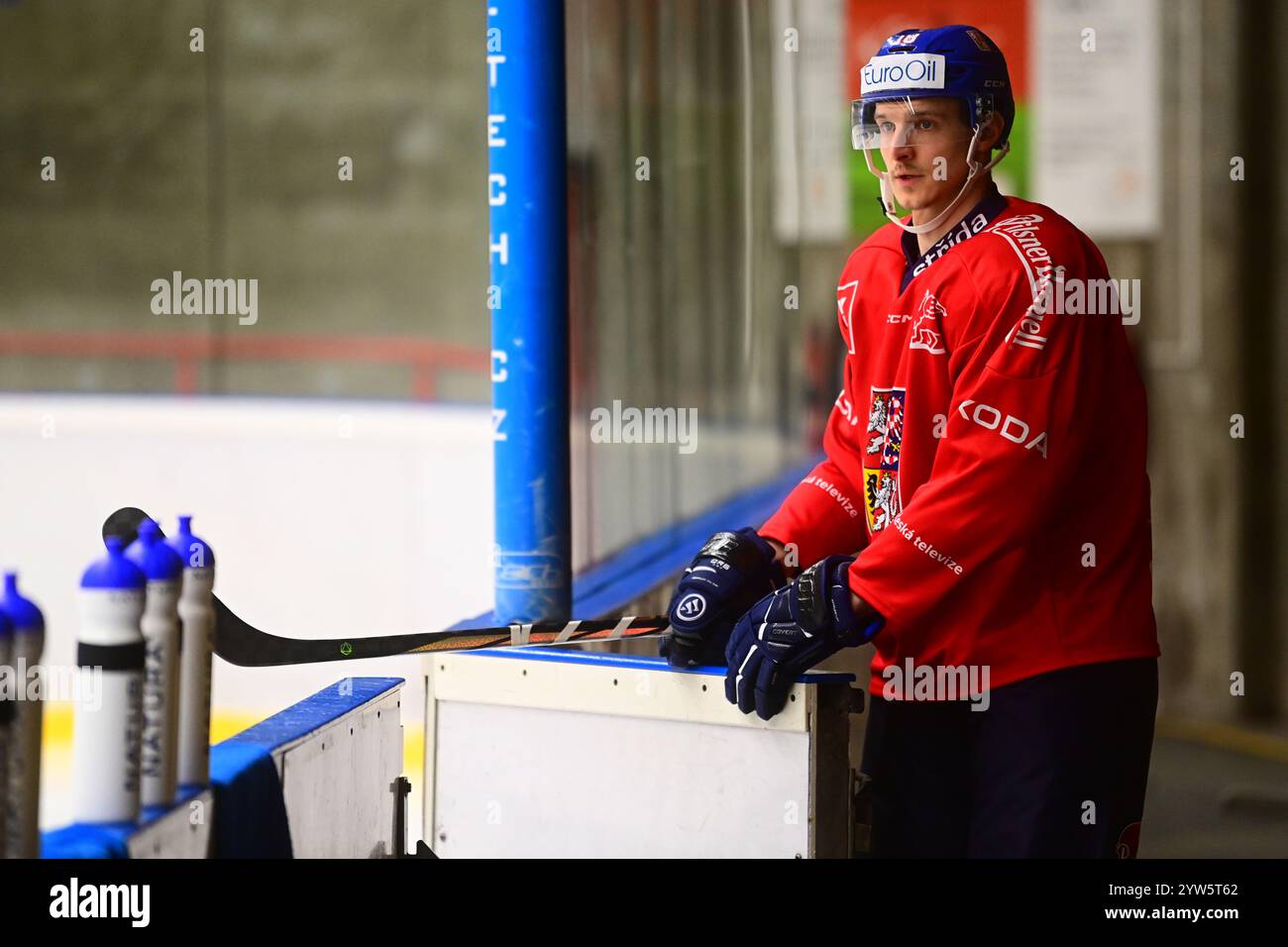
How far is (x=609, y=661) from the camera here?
1958 mm

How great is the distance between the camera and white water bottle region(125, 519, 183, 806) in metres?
1.40

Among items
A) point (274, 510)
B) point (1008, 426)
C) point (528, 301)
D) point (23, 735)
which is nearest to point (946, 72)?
point (1008, 426)

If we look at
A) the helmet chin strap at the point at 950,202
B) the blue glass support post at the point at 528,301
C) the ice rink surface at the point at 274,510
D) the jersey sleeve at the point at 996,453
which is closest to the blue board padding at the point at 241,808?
the blue glass support post at the point at 528,301

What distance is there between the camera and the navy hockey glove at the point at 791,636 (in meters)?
1.80

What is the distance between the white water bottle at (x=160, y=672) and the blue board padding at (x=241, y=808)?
0.09ft

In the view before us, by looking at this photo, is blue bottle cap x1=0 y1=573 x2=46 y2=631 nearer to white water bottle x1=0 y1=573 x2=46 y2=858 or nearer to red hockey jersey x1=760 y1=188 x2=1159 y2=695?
white water bottle x1=0 y1=573 x2=46 y2=858

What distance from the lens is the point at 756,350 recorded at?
17.3 feet

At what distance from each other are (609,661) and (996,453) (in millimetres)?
546

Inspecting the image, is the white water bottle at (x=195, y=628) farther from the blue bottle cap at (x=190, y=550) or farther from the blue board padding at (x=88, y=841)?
the blue board padding at (x=88, y=841)

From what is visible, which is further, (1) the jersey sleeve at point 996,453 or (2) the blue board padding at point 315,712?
(1) the jersey sleeve at point 996,453

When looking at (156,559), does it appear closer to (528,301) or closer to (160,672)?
(160,672)

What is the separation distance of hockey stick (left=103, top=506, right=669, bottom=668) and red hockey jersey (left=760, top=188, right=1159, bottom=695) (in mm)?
270

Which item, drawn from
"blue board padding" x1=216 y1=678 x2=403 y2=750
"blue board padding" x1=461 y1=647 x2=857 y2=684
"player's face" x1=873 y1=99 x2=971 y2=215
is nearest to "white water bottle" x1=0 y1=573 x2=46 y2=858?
"blue board padding" x1=216 y1=678 x2=403 y2=750

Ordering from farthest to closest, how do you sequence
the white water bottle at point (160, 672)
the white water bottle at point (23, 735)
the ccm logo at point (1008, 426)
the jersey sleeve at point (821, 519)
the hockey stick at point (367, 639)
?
the jersey sleeve at point (821, 519)
the ccm logo at point (1008, 426)
the hockey stick at point (367, 639)
the white water bottle at point (160, 672)
the white water bottle at point (23, 735)
